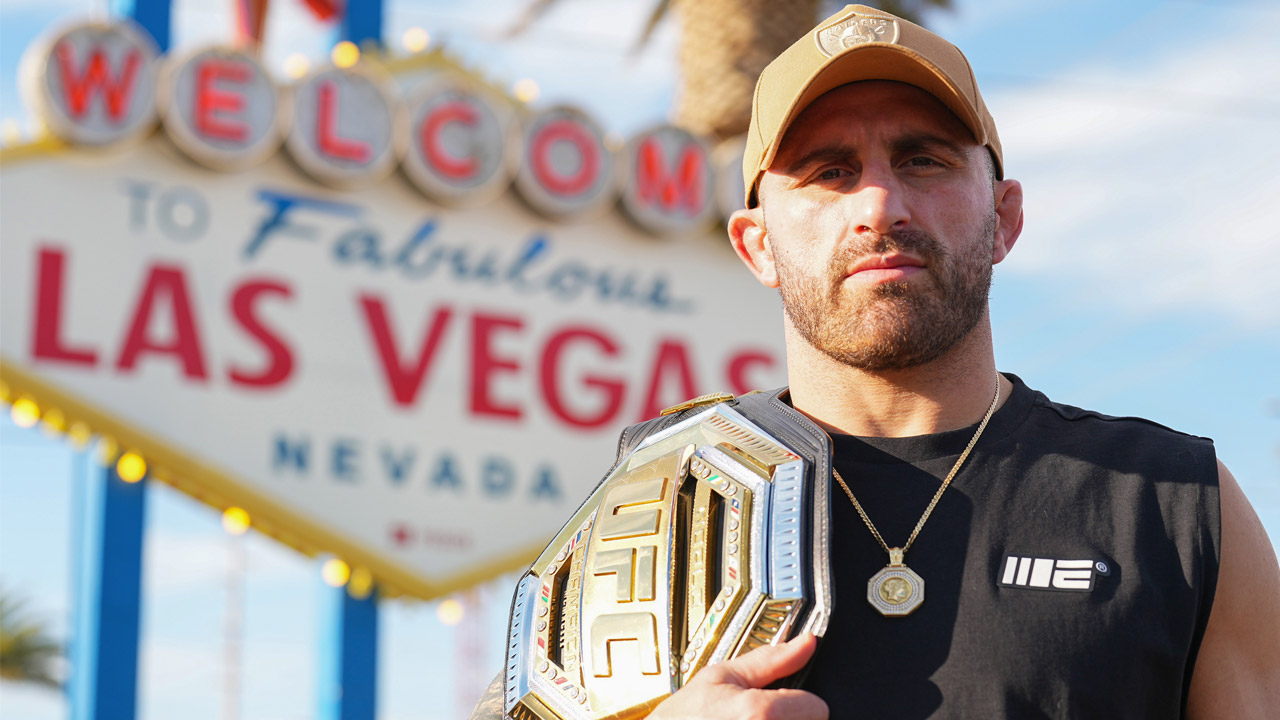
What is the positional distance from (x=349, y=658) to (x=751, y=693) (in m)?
9.26

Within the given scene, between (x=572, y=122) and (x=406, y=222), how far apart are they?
5.36ft

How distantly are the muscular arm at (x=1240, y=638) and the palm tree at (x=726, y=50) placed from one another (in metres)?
10.2

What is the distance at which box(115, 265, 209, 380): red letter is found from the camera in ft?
33.7

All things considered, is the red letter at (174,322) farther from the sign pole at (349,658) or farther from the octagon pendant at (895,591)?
the octagon pendant at (895,591)

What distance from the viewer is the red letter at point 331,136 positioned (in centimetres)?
1109

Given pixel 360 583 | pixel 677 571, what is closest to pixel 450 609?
pixel 360 583

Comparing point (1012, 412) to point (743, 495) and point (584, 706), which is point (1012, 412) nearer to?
point (743, 495)

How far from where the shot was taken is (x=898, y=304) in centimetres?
223

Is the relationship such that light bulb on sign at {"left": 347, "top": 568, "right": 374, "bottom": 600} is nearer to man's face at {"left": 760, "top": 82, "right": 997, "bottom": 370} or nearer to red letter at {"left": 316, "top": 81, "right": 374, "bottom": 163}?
red letter at {"left": 316, "top": 81, "right": 374, "bottom": 163}

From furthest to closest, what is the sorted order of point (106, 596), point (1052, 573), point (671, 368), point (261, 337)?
1. point (671, 368)
2. point (261, 337)
3. point (106, 596)
4. point (1052, 573)

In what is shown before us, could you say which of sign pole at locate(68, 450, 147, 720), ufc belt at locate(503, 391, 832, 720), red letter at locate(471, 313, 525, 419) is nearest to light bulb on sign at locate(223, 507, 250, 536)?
sign pole at locate(68, 450, 147, 720)

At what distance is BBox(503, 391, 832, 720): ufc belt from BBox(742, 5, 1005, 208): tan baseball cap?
46 cm

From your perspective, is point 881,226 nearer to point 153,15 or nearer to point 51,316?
point 51,316

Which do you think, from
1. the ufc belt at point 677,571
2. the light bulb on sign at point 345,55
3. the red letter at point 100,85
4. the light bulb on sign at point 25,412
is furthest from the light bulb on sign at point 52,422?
the ufc belt at point 677,571
